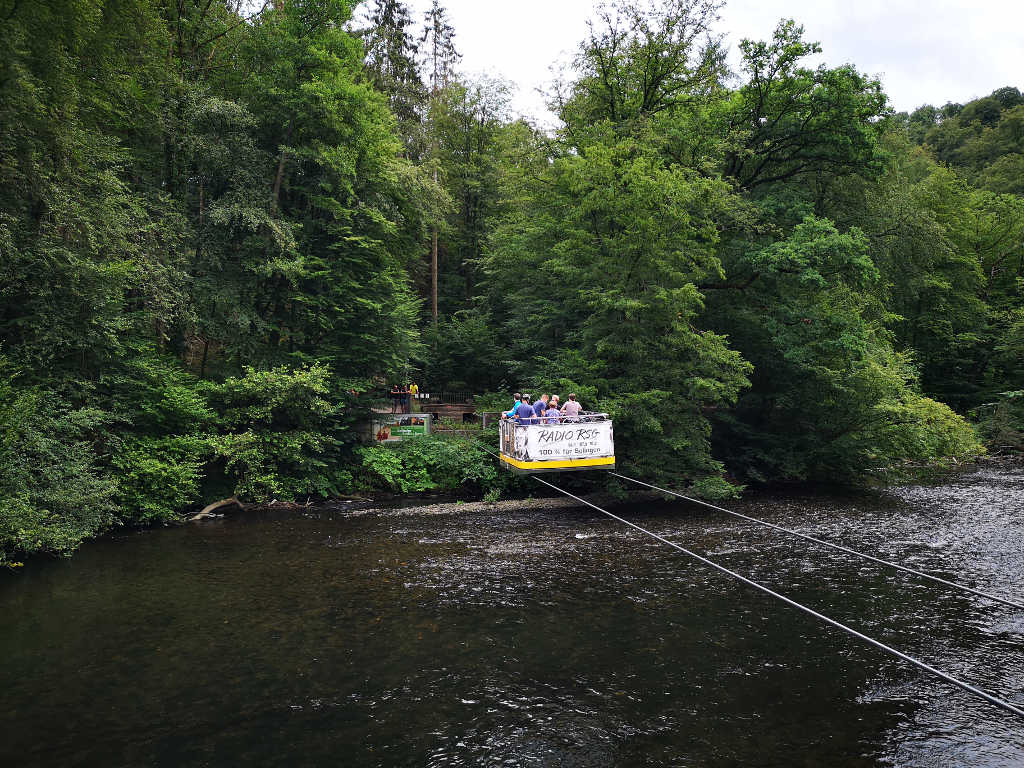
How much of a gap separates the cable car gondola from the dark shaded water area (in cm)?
203

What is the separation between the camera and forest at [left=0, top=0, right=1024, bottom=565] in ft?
45.9

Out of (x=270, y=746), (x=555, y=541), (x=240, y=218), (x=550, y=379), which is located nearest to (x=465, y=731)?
(x=270, y=746)

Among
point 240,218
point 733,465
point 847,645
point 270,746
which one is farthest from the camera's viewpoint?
point 733,465

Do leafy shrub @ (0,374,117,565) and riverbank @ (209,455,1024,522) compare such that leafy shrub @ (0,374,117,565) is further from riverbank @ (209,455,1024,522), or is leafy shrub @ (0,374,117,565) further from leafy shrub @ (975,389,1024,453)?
leafy shrub @ (975,389,1024,453)

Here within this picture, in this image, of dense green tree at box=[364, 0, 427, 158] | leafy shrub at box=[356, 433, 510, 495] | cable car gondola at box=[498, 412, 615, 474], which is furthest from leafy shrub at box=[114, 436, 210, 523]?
dense green tree at box=[364, 0, 427, 158]

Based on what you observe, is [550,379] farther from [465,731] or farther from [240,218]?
[465,731]

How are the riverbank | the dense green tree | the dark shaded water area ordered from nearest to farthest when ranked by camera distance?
the dark shaded water area, the riverbank, the dense green tree

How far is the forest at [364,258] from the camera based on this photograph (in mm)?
14000

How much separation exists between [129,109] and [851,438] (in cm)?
2407

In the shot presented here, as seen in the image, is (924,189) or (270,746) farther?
(924,189)

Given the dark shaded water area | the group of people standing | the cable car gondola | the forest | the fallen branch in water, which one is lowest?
the dark shaded water area

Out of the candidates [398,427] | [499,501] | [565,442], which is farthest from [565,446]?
[398,427]

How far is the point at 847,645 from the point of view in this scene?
29.6 feet

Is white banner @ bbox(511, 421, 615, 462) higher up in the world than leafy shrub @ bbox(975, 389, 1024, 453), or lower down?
higher up
